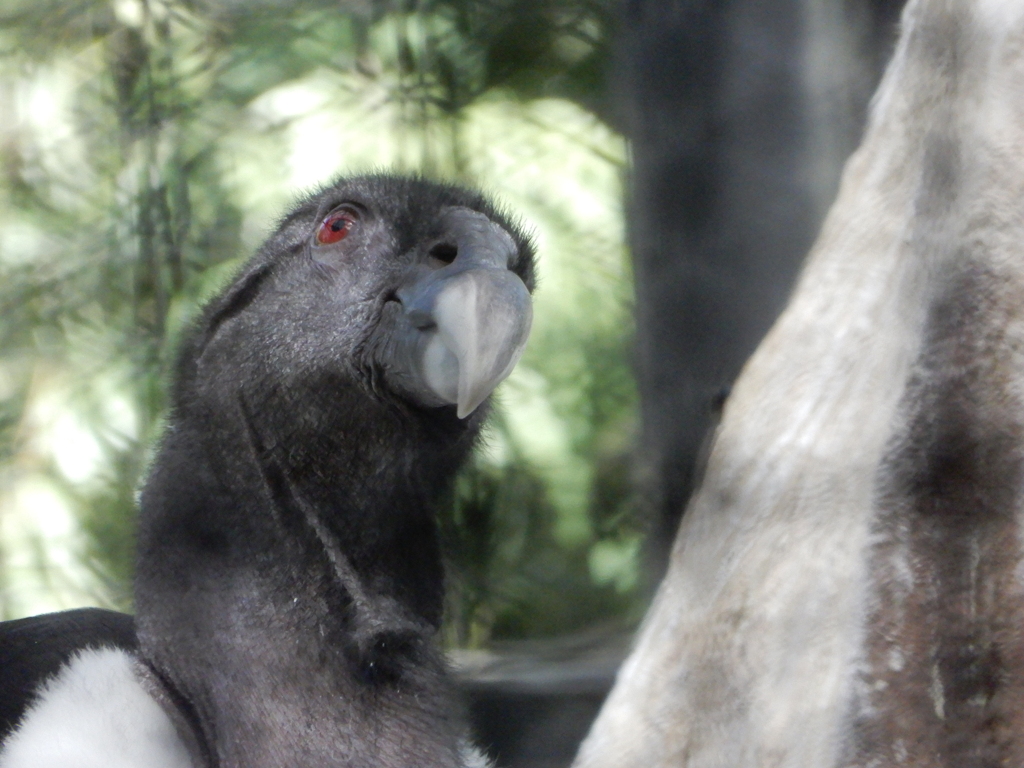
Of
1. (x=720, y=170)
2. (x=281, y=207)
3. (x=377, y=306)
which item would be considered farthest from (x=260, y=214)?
(x=720, y=170)

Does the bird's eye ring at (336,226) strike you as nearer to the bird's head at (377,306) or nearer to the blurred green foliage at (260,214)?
the bird's head at (377,306)

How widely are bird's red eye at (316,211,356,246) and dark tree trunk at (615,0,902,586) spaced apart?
366 mm

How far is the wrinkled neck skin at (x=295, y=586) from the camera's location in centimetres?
142

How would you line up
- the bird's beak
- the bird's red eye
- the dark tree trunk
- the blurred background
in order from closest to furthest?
the dark tree trunk, the bird's beak, the bird's red eye, the blurred background

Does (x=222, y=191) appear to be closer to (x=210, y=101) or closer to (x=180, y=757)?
(x=210, y=101)

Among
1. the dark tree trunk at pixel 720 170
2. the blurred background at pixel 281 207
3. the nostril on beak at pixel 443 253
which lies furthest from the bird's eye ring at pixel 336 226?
the blurred background at pixel 281 207

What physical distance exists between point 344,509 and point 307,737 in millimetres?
269

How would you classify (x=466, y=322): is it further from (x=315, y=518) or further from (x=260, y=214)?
(x=260, y=214)

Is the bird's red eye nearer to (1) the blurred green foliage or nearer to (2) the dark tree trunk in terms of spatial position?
(2) the dark tree trunk

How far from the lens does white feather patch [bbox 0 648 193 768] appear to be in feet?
4.33

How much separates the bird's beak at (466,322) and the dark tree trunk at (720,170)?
0.16m

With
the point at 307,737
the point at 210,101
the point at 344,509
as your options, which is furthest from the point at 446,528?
the point at 210,101

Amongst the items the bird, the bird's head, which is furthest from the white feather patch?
the bird's head

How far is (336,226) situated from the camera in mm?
1569
